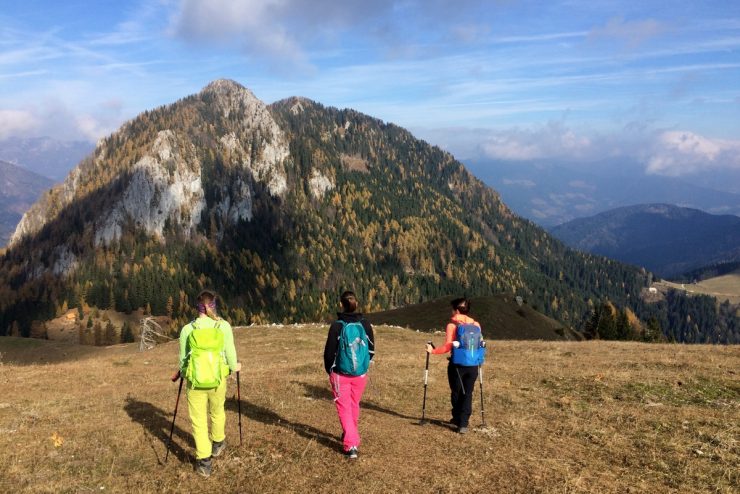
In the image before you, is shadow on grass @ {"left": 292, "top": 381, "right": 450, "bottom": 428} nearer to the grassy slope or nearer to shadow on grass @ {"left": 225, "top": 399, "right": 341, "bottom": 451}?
shadow on grass @ {"left": 225, "top": 399, "right": 341, "bottom": 451}

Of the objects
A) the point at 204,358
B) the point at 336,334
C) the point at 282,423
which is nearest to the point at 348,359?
the point at 336,334

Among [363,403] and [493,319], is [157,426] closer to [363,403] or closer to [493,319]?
[363,403]

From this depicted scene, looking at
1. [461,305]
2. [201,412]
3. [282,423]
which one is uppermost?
[461,305]

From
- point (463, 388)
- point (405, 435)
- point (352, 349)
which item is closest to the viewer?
point (352, 349)

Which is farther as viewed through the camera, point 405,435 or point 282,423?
point 282,423

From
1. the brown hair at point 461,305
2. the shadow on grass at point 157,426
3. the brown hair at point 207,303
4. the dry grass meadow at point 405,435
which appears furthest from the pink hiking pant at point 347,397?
the shadow on grass at point 157,426

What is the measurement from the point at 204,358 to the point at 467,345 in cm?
799

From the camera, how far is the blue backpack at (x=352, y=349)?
41.3 feet

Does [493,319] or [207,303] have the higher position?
[207,303]

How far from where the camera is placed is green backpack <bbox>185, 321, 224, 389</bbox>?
11863 millimetres

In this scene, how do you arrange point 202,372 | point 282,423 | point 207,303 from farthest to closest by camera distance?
point 282,423 < point 207,303 < point 202,372

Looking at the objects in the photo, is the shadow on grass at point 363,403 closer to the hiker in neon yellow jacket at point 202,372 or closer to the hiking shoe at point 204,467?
the hiking shoe at point 204,467

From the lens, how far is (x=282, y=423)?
16.4 meters

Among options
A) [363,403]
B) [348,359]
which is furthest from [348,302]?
[363,403]
